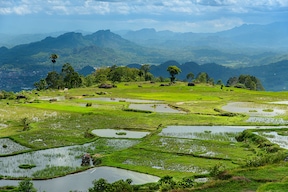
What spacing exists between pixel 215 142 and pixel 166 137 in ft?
16.3

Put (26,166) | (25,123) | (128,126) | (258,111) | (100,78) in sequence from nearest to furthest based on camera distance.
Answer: (26,166) → (128,126) → (25,123) → (258,111) → (100,78)

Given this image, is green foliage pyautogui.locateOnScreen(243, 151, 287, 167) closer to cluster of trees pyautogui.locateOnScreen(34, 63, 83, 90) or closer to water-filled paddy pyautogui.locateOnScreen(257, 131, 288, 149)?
water-filled paddy pyautogui.locateOnScreen(257, 131, 288, 149)

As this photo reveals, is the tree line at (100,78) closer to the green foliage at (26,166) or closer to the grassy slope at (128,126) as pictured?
the grassy slope at (128,126)

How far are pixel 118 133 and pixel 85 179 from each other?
14708 mm

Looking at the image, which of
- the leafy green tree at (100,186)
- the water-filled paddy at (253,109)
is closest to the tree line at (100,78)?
the water-filled paddy at (253,109)

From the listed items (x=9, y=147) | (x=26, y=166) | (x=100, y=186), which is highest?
(x=100, y=186)

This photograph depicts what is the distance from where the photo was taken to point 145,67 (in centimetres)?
13250

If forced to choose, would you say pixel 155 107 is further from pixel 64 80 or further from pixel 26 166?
pixel 64 80

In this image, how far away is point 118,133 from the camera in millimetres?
36625

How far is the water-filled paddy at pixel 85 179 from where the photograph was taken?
67.9 feet

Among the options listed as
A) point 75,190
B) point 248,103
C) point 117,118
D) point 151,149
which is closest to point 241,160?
point 151,149

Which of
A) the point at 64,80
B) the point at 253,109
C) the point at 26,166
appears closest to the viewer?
the point at 26,166

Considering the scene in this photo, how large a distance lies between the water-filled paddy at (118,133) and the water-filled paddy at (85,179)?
Result: 11420 millimetres

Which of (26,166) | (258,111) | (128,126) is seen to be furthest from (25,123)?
(258,111)
